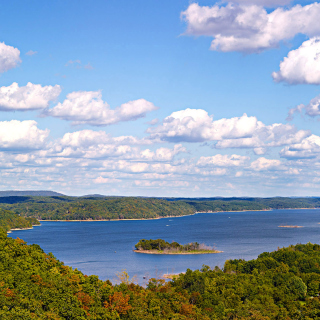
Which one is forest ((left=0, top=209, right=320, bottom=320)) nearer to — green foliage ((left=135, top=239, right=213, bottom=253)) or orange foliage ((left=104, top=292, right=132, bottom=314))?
orange foliage ((left=104, top=292, right=132, bottom=314))

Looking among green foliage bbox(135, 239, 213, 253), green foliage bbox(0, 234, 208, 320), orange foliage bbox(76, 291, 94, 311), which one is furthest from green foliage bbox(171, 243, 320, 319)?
green foliage bbox(135, 239, 213, 253)

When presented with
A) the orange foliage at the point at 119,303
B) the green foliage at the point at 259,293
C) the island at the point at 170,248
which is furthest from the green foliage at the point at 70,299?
the island at the point at 170,248

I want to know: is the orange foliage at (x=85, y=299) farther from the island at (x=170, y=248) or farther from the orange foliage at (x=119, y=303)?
the island at (x=170, y=248)

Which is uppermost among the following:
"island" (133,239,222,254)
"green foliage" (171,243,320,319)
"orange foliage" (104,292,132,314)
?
"orange foliage" (104,292,132,314)

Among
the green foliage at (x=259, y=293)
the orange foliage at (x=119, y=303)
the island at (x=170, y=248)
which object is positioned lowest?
the island at (x=170, y=248)

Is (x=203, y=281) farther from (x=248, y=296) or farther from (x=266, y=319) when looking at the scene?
(x=266, y=319)

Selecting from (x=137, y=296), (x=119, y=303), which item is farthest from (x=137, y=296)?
(x=119, y=303)

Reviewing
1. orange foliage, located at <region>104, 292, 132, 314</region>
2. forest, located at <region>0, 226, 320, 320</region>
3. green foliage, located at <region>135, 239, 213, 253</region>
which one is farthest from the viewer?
green foliage, located at <region>135, 239, 213, 253</region>
